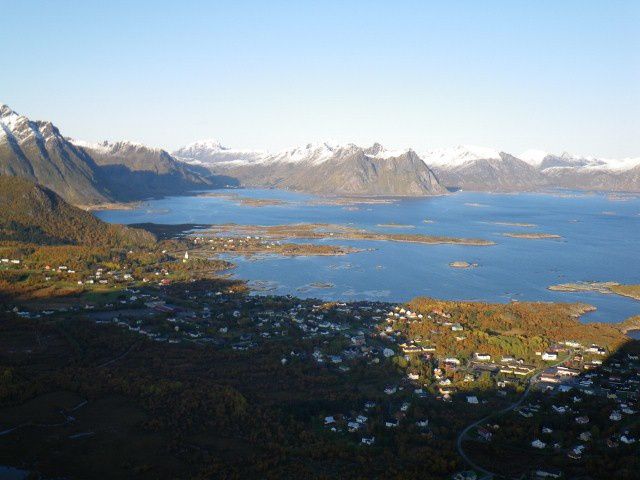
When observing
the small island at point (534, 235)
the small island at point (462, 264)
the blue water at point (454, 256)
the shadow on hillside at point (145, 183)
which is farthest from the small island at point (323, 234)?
the shadow on hillside at point (145, 183)

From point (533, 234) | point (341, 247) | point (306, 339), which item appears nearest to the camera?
point (306, 339)

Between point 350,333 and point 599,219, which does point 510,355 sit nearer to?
point 350,333

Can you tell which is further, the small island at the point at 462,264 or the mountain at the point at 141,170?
the mountain at the point at 141,170

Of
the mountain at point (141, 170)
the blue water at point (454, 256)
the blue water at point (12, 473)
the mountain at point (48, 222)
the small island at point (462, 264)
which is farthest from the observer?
the mountain at point (141, 170)

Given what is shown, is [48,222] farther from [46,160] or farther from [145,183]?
[145,183]

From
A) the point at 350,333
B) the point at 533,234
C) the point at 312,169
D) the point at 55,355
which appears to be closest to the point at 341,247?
the point at 533,234

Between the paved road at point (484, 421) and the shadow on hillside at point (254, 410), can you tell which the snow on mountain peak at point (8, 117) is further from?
the paved road at point (484, 421)
